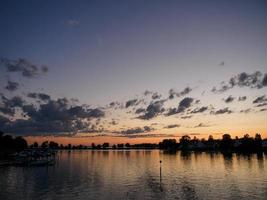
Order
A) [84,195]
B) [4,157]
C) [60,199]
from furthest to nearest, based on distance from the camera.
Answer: [4,157], [84,195], [60,199]

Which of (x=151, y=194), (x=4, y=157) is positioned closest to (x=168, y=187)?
(x=151, y=194)

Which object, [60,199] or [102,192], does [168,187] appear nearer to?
[102,192]

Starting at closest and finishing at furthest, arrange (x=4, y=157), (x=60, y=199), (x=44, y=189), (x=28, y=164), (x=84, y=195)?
(x=60, y=199)
(x=84, y=195)
(x=44, y=189)
(x=28, y=164)
(x=4, y=157)

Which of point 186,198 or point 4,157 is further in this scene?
point 4,157

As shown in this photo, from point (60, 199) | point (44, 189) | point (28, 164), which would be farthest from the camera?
point (28, 164)

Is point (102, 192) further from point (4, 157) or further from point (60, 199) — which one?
point (4, 157)

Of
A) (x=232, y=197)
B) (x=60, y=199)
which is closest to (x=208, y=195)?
(x=232, y=197)

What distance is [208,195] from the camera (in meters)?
67.9

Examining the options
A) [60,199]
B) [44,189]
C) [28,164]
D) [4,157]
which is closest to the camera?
[60,199]

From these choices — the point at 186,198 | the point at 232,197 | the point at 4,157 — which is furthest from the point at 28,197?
the point at 4,157

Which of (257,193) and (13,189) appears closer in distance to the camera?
(257,193)

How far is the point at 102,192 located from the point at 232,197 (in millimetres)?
30345

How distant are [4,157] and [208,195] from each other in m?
161

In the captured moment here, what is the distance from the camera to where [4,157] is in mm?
192875
